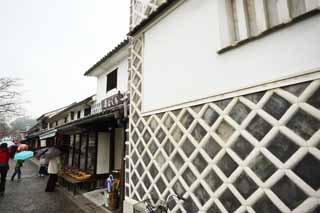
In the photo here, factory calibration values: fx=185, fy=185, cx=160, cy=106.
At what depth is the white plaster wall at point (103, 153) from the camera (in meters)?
7.25

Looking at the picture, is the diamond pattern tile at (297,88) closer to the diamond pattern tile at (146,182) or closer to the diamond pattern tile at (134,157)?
the diamond pattern tile at (146,182)

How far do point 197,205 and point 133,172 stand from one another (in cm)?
182

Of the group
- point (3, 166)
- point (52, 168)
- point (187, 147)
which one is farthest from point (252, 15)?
point (3, 166)

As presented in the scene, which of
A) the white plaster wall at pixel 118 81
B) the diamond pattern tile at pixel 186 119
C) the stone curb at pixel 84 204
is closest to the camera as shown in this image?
the diamond pattern tile at pixel 186 119

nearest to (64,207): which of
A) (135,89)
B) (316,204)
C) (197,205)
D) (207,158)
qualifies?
(135,89)

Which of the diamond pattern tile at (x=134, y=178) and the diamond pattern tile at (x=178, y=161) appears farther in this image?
the diamond pattern tile at (x=134, y=178)

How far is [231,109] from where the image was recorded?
2.53m

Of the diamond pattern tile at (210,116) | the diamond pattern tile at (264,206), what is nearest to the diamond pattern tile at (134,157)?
the diamond pattern tile at (210,116)

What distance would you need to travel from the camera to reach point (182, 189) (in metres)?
3.03

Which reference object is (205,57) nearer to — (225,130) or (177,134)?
(225,130)

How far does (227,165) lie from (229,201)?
1.50 feet

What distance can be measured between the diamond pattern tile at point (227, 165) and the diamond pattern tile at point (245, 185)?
0.12 meters

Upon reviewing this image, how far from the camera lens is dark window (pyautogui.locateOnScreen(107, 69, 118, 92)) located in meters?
8.76

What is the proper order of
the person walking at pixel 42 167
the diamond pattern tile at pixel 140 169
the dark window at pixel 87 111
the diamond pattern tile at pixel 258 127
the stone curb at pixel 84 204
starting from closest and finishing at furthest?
the diamond pattern tile at pixel 258 127, the diamond pattern tile at pixel 140 169, the stone curb at pixel 84 204, the person walking at pixel 42 167, the dark window at pixel 87 111
